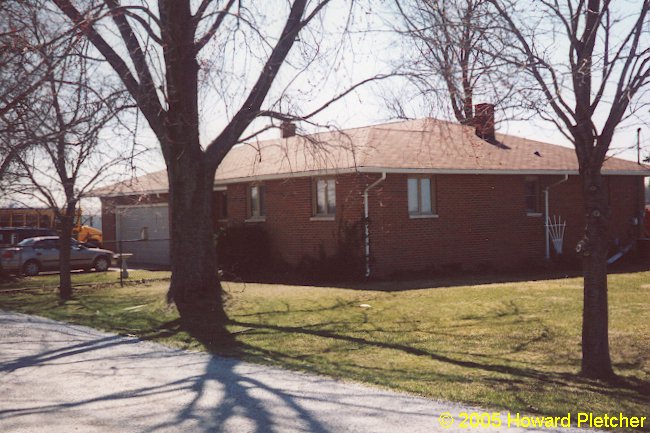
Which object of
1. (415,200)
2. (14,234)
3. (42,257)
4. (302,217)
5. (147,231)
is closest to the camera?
(415,200)

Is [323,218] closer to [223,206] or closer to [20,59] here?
[223,206]

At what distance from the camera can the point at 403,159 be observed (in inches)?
842

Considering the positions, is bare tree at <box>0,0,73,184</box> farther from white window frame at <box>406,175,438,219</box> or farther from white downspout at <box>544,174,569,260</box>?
white downspout at <box>544,174,569,260</box>

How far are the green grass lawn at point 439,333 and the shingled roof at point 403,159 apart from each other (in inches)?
146

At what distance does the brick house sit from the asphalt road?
9.69 meters

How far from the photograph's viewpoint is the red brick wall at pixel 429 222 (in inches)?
813

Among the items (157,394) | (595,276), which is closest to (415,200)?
(595,276)

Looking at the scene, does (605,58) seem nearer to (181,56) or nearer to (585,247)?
(585,247)

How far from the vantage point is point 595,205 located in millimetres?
8219

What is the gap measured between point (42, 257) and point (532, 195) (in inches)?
703

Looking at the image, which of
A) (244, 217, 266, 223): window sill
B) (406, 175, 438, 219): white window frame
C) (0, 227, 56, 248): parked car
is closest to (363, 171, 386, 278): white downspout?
(406, 175, 438, 219): white window frame

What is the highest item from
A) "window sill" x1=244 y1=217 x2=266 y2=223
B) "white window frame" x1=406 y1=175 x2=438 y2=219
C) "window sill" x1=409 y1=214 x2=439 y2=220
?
"white window frame" x1=406 y1=175 x2=438 y2=219

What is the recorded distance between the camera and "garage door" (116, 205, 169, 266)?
98.7 feet

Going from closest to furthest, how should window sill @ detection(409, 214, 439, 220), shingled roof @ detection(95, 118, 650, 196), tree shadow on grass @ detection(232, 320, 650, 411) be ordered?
tree shadow on grass @ detection(232, 320, 650, 411) < shingled roof @ detection(95, 118, 650, 196) < window sill @ detection(409, 214, 439, 220)
